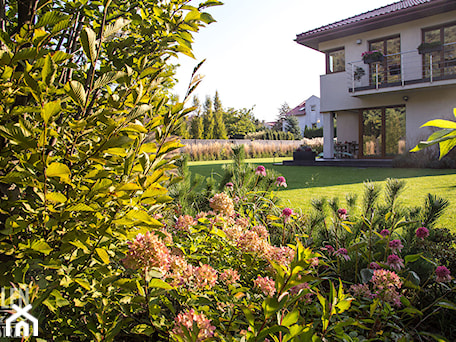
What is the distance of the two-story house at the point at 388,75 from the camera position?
12.5 meters

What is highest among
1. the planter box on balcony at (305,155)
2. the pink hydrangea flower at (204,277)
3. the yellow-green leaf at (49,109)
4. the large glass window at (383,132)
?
the large glass window at (383,132)

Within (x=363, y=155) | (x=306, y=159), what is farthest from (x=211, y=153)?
(x=363, y=155)

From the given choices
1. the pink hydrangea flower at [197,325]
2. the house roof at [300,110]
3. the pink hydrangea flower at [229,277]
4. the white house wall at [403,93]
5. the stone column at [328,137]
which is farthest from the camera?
the house roof at [300,110]

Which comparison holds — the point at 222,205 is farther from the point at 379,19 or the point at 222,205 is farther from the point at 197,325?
the point at 379,19

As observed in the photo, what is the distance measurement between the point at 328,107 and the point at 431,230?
1386 centimetres

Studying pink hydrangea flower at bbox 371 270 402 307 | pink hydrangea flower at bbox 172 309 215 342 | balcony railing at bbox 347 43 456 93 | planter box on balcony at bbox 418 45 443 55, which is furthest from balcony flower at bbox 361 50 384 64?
pink hydrangea flower at bbox 172 309 215 342

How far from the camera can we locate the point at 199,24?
115 cm

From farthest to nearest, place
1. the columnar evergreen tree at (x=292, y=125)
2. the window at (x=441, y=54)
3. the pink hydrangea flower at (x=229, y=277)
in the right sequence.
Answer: the columnar evergreen tree at (x=292, y=125), the window at (x=441, y=54), the pink hydrangea flower at (x=229, y=277)

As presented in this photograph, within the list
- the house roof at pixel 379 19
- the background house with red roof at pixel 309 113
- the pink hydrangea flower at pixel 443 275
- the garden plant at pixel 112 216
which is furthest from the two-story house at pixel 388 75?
the background house with red roof at pixel 309 113

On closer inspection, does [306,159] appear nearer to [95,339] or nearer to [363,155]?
[363,155]

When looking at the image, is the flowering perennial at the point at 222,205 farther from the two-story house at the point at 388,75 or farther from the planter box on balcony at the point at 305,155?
the planter box on balcony at the point at 305,155

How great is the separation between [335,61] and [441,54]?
4.28 metres

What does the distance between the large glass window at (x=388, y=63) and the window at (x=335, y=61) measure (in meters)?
1.45

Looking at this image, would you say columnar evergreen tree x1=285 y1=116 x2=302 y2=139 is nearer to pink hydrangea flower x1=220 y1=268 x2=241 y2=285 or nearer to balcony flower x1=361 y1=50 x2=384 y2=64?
Answer: balcony flower x1=361 y1=50 x2=384 y2=64
